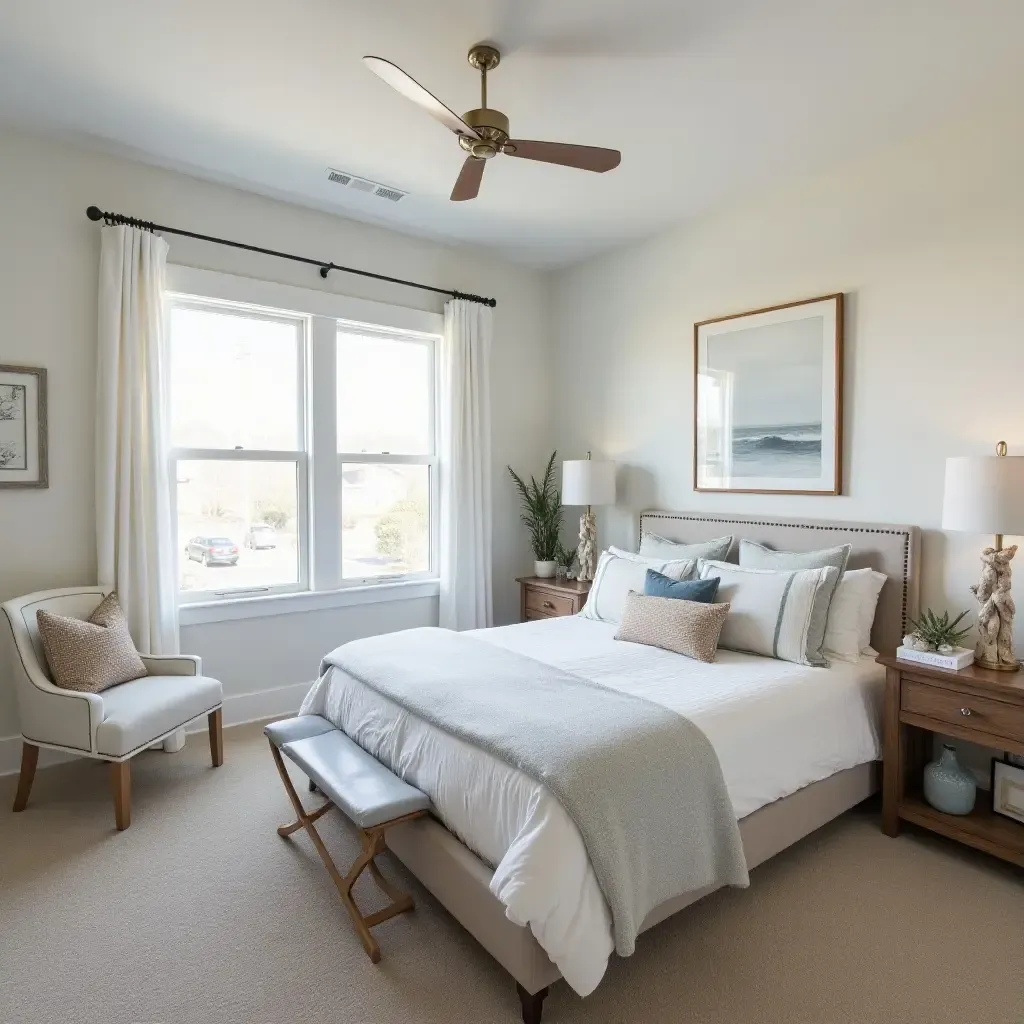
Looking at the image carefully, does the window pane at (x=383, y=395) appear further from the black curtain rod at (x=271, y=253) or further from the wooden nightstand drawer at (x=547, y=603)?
the wooden nightstand drawer at (x=547, y=603)

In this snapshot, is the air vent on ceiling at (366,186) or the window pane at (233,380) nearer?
the air vent on ceiling at (366,186)

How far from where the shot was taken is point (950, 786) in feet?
8.30

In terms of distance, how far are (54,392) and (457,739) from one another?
2.77 meters

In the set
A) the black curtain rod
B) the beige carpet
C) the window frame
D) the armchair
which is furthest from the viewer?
the window frame

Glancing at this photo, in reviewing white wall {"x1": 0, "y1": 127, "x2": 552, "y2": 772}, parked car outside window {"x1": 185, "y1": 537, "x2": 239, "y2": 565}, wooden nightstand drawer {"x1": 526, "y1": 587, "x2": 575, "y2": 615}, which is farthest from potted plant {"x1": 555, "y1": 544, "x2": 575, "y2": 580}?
parked car outside window {"x1": 185, "y1": 537, "x2": 239, "y2": 565}

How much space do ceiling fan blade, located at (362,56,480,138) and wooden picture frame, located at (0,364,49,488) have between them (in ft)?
7.66

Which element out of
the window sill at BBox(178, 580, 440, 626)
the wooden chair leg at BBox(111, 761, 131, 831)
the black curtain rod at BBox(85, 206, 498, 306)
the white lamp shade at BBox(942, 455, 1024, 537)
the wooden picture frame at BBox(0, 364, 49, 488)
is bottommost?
the wooden chair leg at BBox(111, 761, 131, 831)

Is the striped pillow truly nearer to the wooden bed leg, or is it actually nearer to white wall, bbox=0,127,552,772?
the wooden bed leg

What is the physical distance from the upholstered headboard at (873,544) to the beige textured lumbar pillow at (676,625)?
796 mm

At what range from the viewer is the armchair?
8.62 ft

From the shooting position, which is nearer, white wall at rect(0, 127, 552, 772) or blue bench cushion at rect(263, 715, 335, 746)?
blue bench cushion at rect(263, 715, 335, 746)

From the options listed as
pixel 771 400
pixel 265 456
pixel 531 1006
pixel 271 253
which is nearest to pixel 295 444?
pixel 265 456

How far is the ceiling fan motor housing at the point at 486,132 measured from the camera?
7.38 feet

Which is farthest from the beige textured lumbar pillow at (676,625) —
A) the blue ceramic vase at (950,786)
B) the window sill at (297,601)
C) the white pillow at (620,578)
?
the window sill at (297,601)
